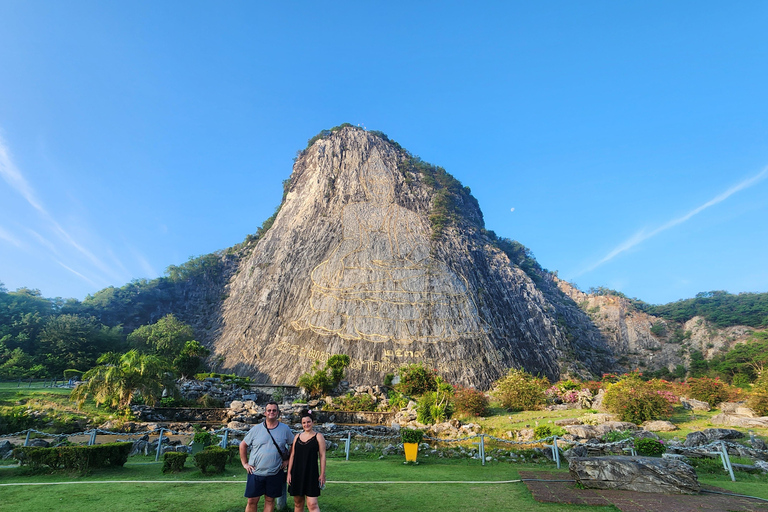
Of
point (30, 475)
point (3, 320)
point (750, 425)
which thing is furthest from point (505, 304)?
point (3, 320)

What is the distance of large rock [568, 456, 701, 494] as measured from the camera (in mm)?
5777

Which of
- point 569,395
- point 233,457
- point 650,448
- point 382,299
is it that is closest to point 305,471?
point 233,457

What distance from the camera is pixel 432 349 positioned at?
32.5 metres

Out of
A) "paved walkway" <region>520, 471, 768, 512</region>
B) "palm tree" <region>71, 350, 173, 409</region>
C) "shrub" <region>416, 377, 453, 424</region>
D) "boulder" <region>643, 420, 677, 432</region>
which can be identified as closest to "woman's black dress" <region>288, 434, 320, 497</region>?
"paved walkway" <region>520, 471, 768, 512</region>

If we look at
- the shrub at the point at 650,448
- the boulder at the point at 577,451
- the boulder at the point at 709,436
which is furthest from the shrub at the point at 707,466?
the boulder at the point at 577,451

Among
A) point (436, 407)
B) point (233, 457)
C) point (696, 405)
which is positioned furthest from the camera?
point (436, 407)

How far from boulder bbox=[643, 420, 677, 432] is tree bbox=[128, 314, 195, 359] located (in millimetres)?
33220

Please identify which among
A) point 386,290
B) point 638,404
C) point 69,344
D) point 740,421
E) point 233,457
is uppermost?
point 386,290

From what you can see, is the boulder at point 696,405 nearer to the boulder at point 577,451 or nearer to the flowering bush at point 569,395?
the flowering bush at point 569,395

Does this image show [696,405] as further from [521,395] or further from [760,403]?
[521,395]

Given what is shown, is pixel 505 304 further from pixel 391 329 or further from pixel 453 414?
pixel 453 414

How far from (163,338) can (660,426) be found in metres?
35.7

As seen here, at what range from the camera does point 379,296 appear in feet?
117

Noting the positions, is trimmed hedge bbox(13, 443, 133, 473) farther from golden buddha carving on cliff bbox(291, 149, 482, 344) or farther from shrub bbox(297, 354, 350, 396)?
golden buddha carving on cliff bbox(291, 149, 482, 344)
